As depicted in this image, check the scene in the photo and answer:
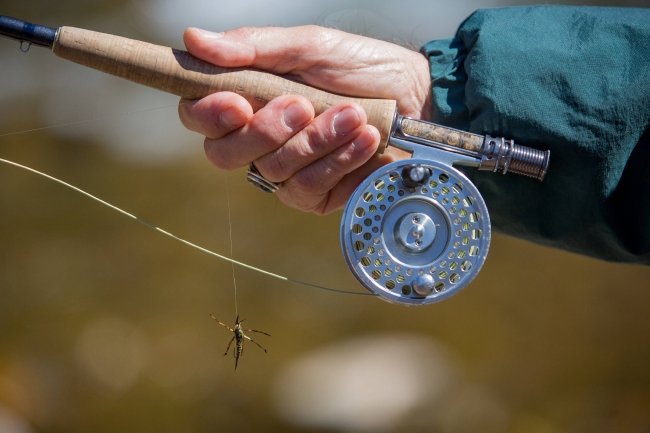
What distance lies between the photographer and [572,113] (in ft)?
4.16

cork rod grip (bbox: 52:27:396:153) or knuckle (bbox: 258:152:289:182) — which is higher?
cork rod grip (bbox: 52:27:396:153)

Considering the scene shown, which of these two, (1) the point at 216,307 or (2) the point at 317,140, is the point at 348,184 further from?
(1) the point at 216,307

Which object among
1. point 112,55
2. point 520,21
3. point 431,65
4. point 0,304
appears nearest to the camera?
point 112,55

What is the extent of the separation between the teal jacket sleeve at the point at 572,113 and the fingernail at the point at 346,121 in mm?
322

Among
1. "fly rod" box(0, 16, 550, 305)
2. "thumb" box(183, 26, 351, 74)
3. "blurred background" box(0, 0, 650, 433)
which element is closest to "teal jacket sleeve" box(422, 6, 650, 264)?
"fly rod" box(0, 16, 550, 305)

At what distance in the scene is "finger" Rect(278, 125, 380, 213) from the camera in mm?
1295

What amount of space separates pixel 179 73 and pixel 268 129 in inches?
9.8

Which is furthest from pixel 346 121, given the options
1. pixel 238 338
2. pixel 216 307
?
pixel 216 307

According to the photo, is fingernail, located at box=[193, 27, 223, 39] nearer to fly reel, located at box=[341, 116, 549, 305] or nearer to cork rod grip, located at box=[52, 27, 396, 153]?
cork rod grip, located at box=[52, 27, 396, 153]

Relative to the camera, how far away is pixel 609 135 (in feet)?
4.08

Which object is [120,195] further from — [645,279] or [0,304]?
[645,279]

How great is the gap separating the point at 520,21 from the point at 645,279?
2118 millimetres

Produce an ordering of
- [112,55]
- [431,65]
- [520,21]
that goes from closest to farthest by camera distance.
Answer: [112,55]
[520,21]
[431,65]

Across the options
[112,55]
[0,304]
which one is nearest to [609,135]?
[112,55]
